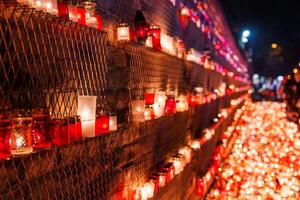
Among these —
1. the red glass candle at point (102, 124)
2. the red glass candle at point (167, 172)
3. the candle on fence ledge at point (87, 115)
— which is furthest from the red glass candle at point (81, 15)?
the red glass candle at point (167, 172)

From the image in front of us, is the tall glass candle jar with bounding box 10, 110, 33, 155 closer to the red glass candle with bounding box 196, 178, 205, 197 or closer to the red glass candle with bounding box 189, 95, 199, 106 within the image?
the red glass candle with bounding box 189, 95, 199, 106

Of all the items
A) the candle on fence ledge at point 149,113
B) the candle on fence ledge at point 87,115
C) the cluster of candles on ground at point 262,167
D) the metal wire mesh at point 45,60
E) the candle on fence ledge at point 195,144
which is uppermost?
the metal wire mesh at point 45,60

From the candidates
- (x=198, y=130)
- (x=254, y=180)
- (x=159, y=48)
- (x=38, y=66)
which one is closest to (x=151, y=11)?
(x=159, y=48)

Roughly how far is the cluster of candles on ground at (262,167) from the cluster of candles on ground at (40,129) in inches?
483

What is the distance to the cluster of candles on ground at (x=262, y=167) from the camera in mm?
16688

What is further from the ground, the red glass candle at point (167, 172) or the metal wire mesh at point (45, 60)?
the metal wire mesh at point (45, 60)

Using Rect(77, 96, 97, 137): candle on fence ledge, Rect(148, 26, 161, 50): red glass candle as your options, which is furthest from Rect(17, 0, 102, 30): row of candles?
Rect(148, 26, 161, 50): red glass candle

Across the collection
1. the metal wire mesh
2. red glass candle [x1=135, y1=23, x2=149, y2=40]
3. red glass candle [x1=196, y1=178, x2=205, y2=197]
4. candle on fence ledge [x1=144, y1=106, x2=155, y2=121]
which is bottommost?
red glass candle [x1=196, y1=178, x2=205, y2=197]

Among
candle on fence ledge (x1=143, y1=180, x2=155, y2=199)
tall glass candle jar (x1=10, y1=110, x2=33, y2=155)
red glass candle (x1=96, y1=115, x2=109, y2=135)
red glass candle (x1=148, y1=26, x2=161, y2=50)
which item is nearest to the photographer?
tall glass candle jar (x1=10, y1=110, x2=33, y2=155)

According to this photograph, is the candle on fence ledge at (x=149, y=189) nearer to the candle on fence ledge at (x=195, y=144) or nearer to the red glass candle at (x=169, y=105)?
the red glass candle at (x=169, y=105)

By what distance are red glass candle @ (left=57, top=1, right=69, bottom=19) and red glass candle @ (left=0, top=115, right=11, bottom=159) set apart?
1507mm

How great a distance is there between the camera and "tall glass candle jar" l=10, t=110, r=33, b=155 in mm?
3109

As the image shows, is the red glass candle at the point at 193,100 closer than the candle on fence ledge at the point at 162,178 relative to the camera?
No

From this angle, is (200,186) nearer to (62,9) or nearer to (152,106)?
(152,106)
